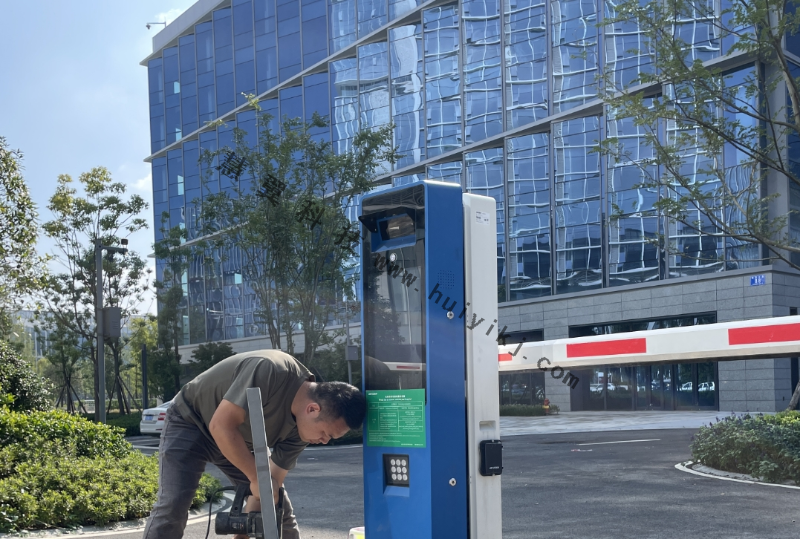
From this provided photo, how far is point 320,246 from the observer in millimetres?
20844

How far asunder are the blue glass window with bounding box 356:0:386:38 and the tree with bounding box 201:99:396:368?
20943 millimetres

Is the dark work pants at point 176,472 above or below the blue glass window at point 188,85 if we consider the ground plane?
below

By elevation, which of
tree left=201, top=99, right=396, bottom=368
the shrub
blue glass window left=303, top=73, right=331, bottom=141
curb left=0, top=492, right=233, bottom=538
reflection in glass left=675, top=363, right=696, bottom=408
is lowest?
reflection in glass left=675, top=363, right=696, bottom=408

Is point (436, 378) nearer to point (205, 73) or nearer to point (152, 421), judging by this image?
point (152, 421)

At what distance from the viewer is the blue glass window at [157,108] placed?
5594 cm

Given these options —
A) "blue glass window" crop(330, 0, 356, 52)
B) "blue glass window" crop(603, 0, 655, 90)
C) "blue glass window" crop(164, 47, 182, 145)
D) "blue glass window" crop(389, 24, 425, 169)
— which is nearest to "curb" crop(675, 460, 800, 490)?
"blue glass window" crop(603, 0, 655, 90)

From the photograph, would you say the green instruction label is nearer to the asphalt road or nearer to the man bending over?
the man bending over

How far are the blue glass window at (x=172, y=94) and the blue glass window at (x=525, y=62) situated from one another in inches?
1048

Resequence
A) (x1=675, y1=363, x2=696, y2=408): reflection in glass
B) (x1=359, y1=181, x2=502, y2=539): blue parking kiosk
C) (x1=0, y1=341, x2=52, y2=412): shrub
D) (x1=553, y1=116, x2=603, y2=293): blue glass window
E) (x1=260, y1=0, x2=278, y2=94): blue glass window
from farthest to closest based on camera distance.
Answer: (x1=260, y1=0, x2=278, y2=94): blue glass window, (x1=553, y1=116, x2=603, y2=293): blue glass window, (x1=675, y1=363, x2=696, y2=408): reflection in glass, (x1=0, y1=341, x2=52, y2=412): shrub, (x1=359, y1=181, x2=502, y2=539): blue parking kiosk

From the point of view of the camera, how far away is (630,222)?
30.8m

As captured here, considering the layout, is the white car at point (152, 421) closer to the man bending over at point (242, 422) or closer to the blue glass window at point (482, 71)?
the blue glass window at point (482, 71)

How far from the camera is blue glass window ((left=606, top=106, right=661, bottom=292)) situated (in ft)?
98.8

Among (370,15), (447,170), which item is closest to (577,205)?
(447,170)

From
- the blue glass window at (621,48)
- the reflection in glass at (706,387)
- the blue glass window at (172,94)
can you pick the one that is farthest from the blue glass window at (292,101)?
the reflection in glass at (706,387)
